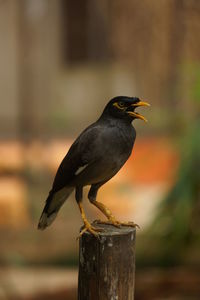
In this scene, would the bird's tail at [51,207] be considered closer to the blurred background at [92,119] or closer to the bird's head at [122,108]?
the bird's head at [122,108]

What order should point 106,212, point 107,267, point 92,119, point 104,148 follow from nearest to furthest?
point 107,267 → point 104,148 → point 106,212 → point 92,119

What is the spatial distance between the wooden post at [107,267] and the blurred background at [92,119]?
1.51 m

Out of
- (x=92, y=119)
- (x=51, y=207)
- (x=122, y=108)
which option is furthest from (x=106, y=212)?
(x=92, y=119)

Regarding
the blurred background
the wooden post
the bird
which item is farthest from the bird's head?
the blurred background

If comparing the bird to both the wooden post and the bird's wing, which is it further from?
the wooden post

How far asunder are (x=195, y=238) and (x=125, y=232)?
11.8ft

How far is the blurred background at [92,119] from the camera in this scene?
251 inches

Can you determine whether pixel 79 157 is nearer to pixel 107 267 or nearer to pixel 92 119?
pixel 107 267

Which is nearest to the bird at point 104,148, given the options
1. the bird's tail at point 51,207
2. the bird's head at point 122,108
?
the bird's head at point 122,108

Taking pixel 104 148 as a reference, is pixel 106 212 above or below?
below

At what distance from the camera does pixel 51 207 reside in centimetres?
348

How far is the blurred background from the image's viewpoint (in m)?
6.36

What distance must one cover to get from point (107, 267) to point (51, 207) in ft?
1.95

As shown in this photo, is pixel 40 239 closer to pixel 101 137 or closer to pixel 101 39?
pixel 101 39
